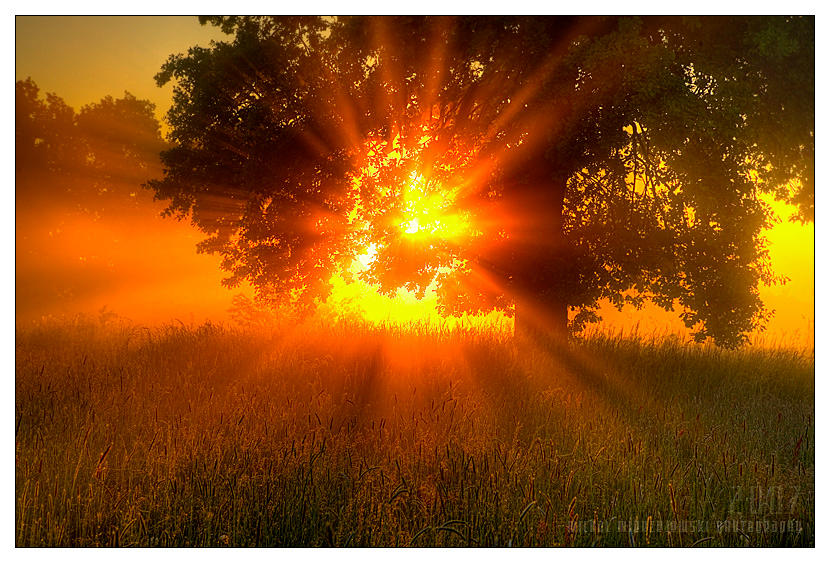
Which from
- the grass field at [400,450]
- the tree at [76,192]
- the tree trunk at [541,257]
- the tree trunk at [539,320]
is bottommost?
the grass field at [400,450]

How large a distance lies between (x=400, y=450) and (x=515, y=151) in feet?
18.3

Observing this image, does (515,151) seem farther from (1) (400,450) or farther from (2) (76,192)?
(2) (76,192)

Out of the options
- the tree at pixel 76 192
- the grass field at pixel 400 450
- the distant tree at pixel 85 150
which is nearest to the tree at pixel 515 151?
the grass field at pixel 400 450

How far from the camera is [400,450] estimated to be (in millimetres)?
6059

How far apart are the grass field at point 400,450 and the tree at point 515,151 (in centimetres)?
155

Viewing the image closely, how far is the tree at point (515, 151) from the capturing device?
9500 millimetres

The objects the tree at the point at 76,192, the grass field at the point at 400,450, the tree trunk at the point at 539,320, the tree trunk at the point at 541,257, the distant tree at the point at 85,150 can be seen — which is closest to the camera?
the grass field at the point at 400,450

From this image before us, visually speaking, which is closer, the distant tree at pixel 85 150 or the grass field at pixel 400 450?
the grass field at pixel 400 450

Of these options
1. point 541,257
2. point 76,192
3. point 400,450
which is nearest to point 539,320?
point 541,257

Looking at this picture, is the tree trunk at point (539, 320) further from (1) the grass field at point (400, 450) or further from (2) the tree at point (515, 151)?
(1) the grass field at point (400, 450)

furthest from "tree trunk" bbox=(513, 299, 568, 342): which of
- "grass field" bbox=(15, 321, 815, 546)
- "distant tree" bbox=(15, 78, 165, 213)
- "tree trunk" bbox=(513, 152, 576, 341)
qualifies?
"distant tree" bbox=(15, 78, 165, 213)

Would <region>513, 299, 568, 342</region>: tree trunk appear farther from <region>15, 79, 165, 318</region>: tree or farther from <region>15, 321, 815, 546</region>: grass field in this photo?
<region>15, 79, 165, 318</region>: tree

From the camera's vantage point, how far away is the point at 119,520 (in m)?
5.04
